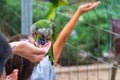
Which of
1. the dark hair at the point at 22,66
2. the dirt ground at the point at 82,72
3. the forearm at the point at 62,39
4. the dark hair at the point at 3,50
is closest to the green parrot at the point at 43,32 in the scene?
the dark hair at the point at 22,66

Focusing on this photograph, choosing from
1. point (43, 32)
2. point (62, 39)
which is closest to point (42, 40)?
point (43, 32)

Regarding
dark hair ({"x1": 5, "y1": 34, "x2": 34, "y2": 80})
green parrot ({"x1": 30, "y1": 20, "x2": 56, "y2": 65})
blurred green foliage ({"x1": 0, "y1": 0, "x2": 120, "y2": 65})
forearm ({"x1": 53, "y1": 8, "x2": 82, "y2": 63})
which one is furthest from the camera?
blurred green foliage ({"x1": 0, "y1": 0, "x2": 120, "y2": 65})

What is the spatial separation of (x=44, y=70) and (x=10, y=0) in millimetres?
2409

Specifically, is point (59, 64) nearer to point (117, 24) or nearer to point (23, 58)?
point (117, 24)

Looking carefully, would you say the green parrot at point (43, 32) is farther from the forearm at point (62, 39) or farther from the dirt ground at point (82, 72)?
the dirt ground at point (82, 72)

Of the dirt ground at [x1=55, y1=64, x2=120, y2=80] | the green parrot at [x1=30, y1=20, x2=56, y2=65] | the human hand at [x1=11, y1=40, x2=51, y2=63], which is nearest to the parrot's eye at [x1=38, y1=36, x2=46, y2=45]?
the green parrot at [x1=30, y1=20, x2=56, y2=65]

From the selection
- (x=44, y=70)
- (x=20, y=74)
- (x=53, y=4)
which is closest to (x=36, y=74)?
(x=44, y=70)

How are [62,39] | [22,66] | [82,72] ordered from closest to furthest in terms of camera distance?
1. [22,66]
2. [62,39]
3. [82,72]

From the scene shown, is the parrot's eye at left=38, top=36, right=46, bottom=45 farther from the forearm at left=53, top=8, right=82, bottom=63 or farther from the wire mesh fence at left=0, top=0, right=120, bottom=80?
the wire mesh fence at left=0, top=0, right=120, bottom=80

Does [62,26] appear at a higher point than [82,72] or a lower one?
higher

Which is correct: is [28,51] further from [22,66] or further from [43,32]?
[43,32]

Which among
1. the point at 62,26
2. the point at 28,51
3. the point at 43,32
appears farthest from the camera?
the point at 62,26

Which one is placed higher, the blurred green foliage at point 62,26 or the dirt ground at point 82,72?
the blurred green foliage at point 62,26

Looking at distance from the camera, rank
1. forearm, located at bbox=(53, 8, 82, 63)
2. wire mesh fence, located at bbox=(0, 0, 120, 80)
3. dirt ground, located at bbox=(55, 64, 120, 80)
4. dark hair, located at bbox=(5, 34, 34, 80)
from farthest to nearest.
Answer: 1. dirt ground, located at bbox=(55, 64, 120, 80)
2. wire mesh fence, located at bbox=(0, 0, 120, 80)
3. forearm, located at bbox=(53, 8, 82, 63)
4. dark hair, located at bbox=(5, 34, 34, 80)
